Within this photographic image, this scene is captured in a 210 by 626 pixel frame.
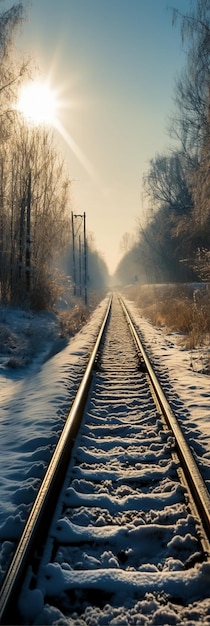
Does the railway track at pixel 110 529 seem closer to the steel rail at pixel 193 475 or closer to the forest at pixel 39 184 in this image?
the steel rail at pixel 193 475

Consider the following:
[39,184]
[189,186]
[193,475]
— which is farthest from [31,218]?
[193,475]

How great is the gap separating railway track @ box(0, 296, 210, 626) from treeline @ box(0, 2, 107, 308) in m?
15.2

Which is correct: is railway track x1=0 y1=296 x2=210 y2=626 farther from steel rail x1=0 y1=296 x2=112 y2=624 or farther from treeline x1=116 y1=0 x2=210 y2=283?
treeline x1=116 y1=0 x2=210 y2=283

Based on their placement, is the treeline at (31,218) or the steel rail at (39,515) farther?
the treeline at (31,218)

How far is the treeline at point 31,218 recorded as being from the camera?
20.6 meters

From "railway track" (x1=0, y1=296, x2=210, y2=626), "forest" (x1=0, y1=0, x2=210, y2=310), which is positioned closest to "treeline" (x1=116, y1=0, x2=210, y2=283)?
"forest" (x1=0, y1=0, x2=210, y2=310)

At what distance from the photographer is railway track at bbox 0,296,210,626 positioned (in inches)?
86.2

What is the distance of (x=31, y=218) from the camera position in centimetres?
2428

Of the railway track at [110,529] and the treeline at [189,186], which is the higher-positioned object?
the treeline at [189,186]

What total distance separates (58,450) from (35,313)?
1635cm

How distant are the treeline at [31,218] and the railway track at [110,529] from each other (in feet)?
49.9

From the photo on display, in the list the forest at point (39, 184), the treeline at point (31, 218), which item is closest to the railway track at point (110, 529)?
the forest at point (39, 184)

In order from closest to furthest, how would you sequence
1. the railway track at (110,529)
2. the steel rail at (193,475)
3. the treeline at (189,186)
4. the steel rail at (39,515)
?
the steel rail at (39,515)
the railway track at (110,529)
the steel rail at (193,475)
the treeline at (189,186)

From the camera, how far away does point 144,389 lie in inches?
264
